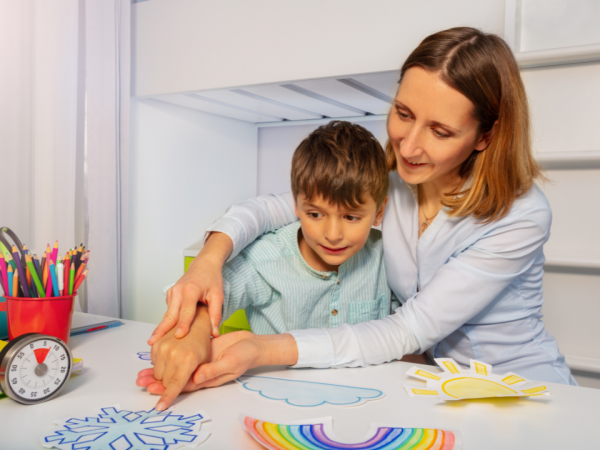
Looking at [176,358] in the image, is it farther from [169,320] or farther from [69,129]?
[69,129]

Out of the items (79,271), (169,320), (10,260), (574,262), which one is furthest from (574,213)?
(10,260)

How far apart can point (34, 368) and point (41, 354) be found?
2 cm

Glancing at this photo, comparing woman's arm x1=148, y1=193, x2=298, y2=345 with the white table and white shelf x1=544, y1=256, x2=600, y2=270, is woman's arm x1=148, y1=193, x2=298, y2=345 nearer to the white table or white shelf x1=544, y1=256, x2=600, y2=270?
the white table

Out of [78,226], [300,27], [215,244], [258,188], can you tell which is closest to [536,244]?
[215,244]

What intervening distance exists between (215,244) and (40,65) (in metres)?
1.01

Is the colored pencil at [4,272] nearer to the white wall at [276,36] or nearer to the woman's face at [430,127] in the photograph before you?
the woman's face at [430,127]

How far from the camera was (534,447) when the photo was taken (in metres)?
0.51

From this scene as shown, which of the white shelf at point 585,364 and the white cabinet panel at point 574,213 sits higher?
the white cabinet panel at point 574,213

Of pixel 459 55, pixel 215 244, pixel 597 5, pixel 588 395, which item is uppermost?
pixel 597 5

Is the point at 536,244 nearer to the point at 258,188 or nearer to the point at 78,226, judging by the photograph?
the point at 78,226

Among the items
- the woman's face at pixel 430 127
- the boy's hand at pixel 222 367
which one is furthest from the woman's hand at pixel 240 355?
the woman's face at pixel 430 127

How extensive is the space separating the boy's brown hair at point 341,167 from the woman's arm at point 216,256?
91mm

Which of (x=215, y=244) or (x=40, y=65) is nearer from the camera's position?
(x=215, y=244)

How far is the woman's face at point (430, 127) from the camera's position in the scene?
0.82 m
